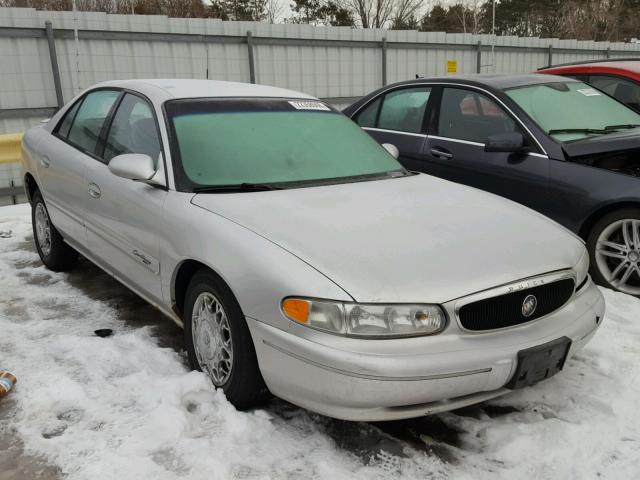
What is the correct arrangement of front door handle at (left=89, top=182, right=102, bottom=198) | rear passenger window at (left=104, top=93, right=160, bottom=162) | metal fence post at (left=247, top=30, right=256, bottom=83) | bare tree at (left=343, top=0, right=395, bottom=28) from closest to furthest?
rear passenger window at (left=104, top=93, right=160, bottom=162), front door handle at (left=89, top=182, right=102, bottom=198), metal fence post at (left=247, top=30, right=256, bottom=83), bare tree at (left=343, top=0, right=395, bottom=28)

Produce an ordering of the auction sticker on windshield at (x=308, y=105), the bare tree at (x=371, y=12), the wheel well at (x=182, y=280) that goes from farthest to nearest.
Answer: the bare tree at (x=371, y=12)
the auction sticker on windshield at (x=308, y=105)
the wheel well at (x=182, y=280)

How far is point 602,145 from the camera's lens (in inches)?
Answer: 166

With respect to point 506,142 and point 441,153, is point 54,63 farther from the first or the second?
point 506,142

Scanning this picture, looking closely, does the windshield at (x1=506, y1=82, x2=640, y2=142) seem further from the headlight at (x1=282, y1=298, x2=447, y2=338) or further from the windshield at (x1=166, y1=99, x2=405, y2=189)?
the headlight at (x1=282, y1=298, x2=447, y2=338)

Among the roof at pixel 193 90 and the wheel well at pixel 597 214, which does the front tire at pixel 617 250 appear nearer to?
the wheel well at pixel 597 214

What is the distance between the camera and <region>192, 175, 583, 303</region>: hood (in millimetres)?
2334

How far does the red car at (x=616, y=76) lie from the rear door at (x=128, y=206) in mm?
4726

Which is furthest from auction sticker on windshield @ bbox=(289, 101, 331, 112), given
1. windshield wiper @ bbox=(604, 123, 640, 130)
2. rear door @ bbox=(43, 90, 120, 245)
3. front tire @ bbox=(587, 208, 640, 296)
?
windshield wiper @ bbox=(604, 123, 640, 130)

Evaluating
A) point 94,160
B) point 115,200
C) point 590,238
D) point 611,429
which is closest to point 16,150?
point 94,160

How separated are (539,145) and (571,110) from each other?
2.12ft

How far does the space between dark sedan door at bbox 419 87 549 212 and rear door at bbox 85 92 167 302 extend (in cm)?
251

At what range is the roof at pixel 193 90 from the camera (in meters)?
3.50

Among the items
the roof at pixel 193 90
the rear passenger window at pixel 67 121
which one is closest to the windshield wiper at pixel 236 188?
the roof at pixel 193 90

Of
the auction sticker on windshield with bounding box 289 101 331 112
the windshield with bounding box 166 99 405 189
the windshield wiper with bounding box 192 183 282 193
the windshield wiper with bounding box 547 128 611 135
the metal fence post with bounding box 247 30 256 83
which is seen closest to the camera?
the windshield wiper with bounding box 192 183 282 193
